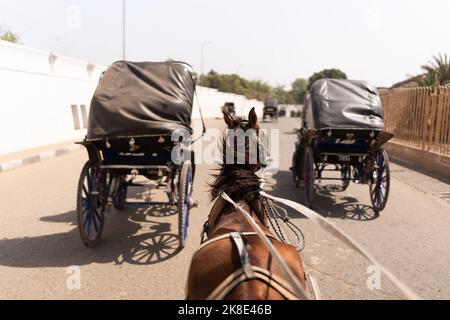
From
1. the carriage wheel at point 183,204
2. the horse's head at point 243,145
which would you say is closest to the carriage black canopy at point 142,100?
the carriage wheel at point 183,204

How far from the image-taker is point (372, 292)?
359 cm

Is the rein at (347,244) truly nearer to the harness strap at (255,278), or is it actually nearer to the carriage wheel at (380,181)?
the harness strap at (255,278)

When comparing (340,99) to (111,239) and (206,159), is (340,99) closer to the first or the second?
(111,239)

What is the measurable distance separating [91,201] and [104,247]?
61cm

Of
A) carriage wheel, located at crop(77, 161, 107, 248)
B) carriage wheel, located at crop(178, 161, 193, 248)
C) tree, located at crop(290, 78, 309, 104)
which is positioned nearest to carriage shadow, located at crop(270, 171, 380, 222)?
carriage wheel, located at crop(178, 161, 193, 248)

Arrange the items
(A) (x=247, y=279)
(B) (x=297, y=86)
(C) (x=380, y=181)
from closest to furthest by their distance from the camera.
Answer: (A) (x=247, y=279)
(C) (x=380, y=181)
(B) (x=297, y=86)

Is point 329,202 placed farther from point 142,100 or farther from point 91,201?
point 91,201

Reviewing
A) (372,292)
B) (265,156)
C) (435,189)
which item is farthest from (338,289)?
(435,189)

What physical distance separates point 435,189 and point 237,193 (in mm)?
7034

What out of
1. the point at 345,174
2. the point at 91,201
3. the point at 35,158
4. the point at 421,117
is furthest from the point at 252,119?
the point at 421,117

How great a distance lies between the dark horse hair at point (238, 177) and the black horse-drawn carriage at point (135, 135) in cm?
160

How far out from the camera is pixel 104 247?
4.70 m

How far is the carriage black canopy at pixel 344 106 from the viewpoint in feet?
20.6

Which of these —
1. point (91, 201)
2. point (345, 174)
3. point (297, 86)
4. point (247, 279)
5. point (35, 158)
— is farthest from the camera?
point (297, 86)
